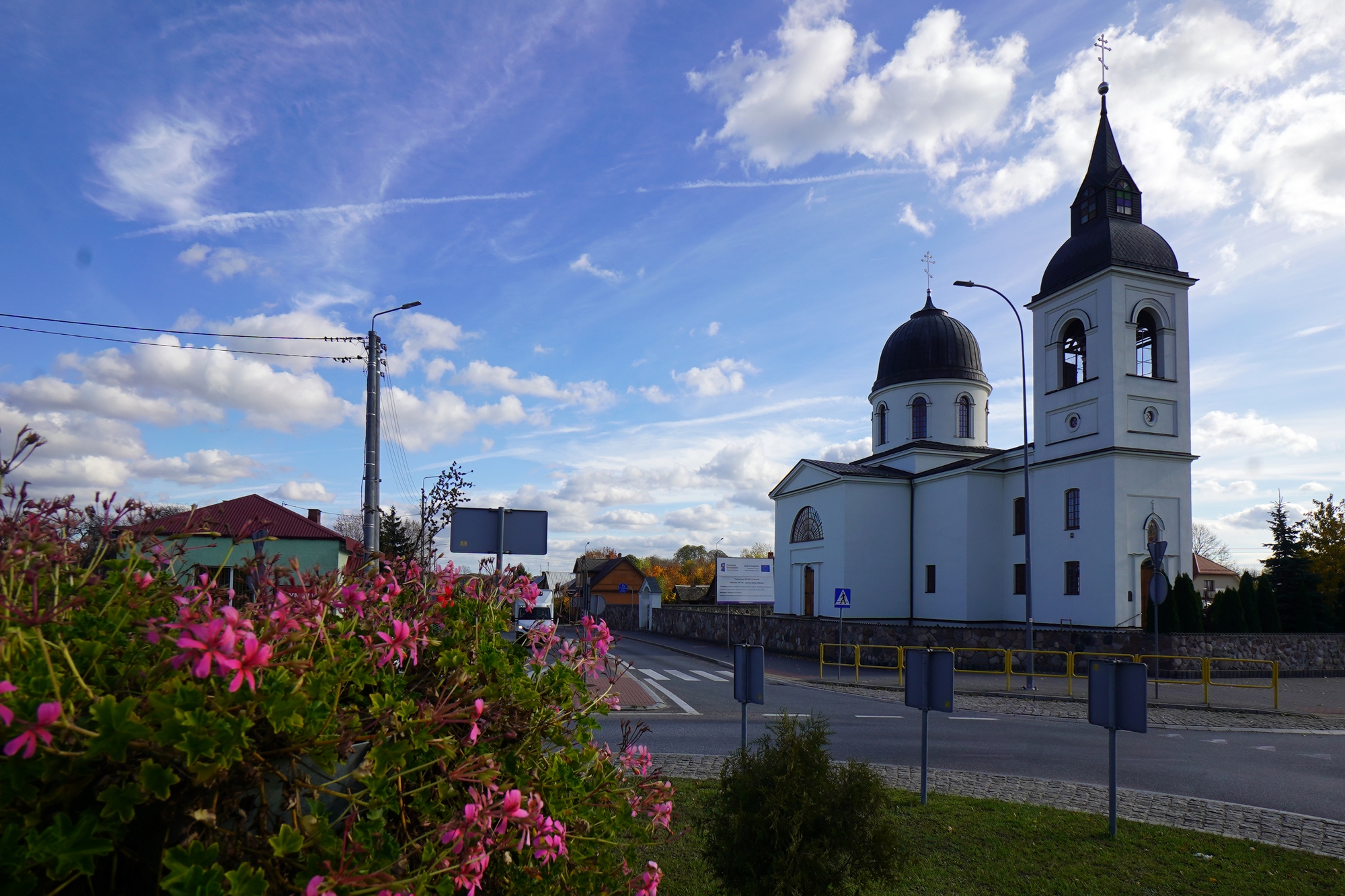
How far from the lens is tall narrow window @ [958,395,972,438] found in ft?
140

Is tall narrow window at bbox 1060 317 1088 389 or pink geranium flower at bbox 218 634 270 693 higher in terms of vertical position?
tall narrow window at bbox 1060 317 1088 389

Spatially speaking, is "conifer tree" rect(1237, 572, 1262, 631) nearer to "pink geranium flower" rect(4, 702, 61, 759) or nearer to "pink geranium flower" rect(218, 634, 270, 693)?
"pink geranium flower" rect(218, 634, 270, 693)

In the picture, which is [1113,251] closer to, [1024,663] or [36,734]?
[1024,663]

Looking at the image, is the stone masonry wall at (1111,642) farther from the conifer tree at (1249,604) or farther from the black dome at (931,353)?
the black dome at (931,353)

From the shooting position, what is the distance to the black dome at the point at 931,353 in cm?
4256

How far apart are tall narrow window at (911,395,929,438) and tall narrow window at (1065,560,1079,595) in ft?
42.9

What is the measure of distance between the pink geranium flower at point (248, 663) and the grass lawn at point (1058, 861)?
4.72 meters

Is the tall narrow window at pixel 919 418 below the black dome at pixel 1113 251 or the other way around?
below

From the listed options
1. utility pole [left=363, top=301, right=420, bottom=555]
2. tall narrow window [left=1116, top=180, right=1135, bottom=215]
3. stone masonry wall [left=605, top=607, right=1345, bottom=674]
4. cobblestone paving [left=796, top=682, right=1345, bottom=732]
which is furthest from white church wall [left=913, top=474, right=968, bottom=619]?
utility pole [left=363, top=301, right=420, bottom=555]

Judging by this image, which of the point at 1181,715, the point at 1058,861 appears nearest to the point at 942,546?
the point at 1181,715

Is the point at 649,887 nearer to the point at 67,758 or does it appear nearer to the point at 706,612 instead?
the point at 67,758

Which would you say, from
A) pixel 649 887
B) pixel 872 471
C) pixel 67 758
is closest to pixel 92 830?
pixel 67 758

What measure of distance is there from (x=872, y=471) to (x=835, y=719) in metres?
24.8

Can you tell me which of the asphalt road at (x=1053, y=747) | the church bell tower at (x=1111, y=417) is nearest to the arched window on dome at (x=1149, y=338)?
the church bell tower at (x=1111, y=417)
